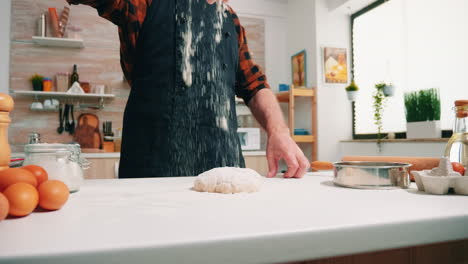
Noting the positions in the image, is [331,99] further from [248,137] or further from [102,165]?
[102,165]

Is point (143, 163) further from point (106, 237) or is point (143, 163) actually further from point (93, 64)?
point (93, 64)

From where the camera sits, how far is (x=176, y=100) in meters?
1.11

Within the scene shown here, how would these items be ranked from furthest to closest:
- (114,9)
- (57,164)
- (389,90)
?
(389,90) → (114,9) → (57,164)

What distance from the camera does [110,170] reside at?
291 cm

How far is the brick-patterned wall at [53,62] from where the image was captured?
3203 millimetres

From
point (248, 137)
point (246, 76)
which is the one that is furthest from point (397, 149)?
point (246, 76)

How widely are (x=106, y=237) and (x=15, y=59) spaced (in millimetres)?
3644

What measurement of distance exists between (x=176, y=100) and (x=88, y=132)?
262 cm

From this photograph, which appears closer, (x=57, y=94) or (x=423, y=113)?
(x=423, y=113)

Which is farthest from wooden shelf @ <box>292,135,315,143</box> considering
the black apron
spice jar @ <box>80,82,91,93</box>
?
the black apron

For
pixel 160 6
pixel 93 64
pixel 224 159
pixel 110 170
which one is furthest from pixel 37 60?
pixel 224 159

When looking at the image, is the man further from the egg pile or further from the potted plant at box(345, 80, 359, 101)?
the potted plant at box(345, 80, 359, 101)

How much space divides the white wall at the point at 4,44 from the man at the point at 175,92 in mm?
2690

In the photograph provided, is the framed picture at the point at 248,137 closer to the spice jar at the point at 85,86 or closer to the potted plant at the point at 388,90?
the potted plant at the point at 388,90
